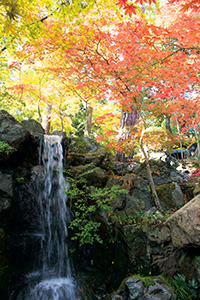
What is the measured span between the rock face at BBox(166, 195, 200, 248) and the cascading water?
2.81 meters

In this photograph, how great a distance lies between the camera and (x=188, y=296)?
10.5ft

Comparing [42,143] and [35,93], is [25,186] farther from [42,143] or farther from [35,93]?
[35,93]

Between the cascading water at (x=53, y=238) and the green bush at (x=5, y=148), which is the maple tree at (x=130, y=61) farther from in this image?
the green bush at (x=5, y=148)

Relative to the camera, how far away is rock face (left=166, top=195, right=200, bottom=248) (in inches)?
134

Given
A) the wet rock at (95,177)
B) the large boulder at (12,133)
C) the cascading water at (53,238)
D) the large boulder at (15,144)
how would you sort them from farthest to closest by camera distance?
the wet rock at (95,177), the large boulder at (12,133), the large boulder at (15,144), the cascading water at (53,238)

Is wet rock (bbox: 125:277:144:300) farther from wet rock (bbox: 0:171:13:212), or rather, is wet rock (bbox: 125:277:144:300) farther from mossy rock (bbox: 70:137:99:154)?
mossy rock (bbox: 70:137:99:154)

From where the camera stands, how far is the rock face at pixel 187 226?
3410 millimetres

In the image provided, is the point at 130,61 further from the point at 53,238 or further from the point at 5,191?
the point at 53,238

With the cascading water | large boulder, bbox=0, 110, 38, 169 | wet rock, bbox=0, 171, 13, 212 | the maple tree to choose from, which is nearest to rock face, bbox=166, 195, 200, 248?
the maple tree

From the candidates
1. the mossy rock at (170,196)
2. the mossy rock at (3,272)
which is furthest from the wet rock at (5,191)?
the mossy rock at (170,196)

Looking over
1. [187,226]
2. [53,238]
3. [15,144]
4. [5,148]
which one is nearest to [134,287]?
[187,226]

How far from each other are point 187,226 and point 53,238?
4106 millimetres

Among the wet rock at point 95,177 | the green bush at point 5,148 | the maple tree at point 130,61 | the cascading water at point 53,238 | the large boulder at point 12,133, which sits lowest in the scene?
the cascading water at point 53,238

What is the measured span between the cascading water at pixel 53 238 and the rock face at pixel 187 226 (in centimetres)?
281
